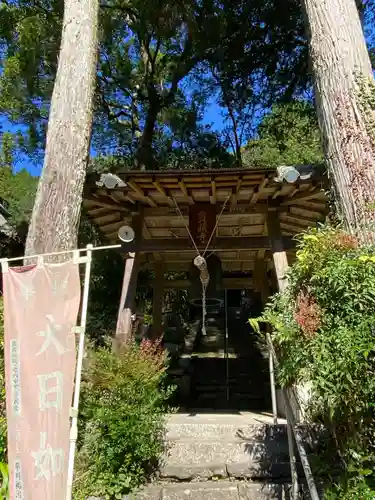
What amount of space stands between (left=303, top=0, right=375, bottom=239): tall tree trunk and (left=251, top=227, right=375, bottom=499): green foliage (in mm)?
727

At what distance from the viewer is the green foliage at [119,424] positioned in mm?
4004

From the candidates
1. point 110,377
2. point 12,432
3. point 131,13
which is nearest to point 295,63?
point 131,13

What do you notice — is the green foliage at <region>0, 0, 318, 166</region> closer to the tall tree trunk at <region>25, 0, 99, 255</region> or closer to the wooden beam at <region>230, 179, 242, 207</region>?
the tall tree trunk at <region>25, 0, 99, 255</region>

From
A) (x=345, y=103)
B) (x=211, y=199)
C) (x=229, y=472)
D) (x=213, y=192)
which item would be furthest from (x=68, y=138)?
(x=229, y=472)

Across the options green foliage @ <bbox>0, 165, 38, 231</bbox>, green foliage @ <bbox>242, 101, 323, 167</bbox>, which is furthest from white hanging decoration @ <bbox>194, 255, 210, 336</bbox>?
green foliage @ <bbox>0, 165, 38, 231</bbox>

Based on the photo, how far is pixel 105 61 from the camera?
12.5 meters

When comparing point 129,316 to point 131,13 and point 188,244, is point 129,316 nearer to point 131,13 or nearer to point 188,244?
point 188,244

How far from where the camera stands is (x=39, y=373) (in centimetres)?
308

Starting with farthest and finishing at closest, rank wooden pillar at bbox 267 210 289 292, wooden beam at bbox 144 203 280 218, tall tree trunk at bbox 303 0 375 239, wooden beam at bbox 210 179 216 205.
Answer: wooden beam at bbox 144 203 280 218, wooden pillar at bbox 267 210 289 292, wooden beam at bbox 210 179 216 205, tall tree trunk at bbox 303 0 375 239

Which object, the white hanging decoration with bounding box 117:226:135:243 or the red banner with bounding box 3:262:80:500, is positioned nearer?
the red banner with bounding box 3:262:80:500

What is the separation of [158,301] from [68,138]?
429 centimetres

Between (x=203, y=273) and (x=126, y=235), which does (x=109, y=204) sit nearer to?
(x=126, y=235)

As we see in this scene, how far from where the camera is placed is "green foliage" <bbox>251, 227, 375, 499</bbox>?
9.50 feet

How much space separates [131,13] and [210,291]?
8736mm
